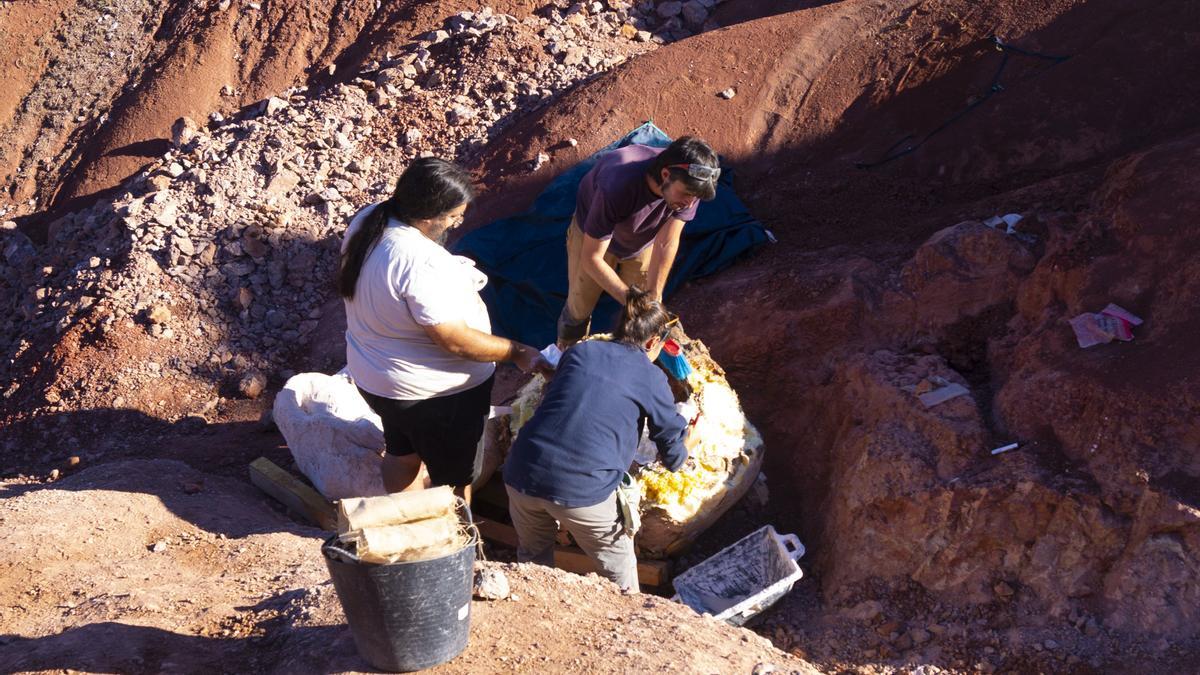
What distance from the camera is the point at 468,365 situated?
415 centimetres

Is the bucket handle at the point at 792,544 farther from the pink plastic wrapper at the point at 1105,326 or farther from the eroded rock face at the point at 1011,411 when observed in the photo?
the pink plastic wrapper at the point at 1105,326

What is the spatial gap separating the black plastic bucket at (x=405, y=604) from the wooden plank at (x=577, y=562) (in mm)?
1369

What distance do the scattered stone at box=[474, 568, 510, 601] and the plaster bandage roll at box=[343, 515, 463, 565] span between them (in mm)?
483

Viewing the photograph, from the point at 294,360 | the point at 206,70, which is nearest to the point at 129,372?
the point at 294,360

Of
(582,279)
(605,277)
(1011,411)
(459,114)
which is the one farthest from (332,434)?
(459,114)

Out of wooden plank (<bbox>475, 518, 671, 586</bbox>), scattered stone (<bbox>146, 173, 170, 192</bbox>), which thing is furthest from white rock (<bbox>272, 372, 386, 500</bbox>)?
scattered stone (<bbox>146, 173, 170, 192</bbox>)

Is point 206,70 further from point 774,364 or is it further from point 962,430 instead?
point 962,430

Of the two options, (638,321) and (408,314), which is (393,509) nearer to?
(408,314)

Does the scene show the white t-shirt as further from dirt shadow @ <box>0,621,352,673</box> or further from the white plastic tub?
the white plastic tub

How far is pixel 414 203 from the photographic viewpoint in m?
3.84

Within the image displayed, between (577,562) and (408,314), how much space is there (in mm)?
1530

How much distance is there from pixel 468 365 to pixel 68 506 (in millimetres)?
2178

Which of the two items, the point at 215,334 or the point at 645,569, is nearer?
the point at 645,569

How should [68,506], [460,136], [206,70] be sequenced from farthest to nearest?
[206,70], [460,136], [68,506]
